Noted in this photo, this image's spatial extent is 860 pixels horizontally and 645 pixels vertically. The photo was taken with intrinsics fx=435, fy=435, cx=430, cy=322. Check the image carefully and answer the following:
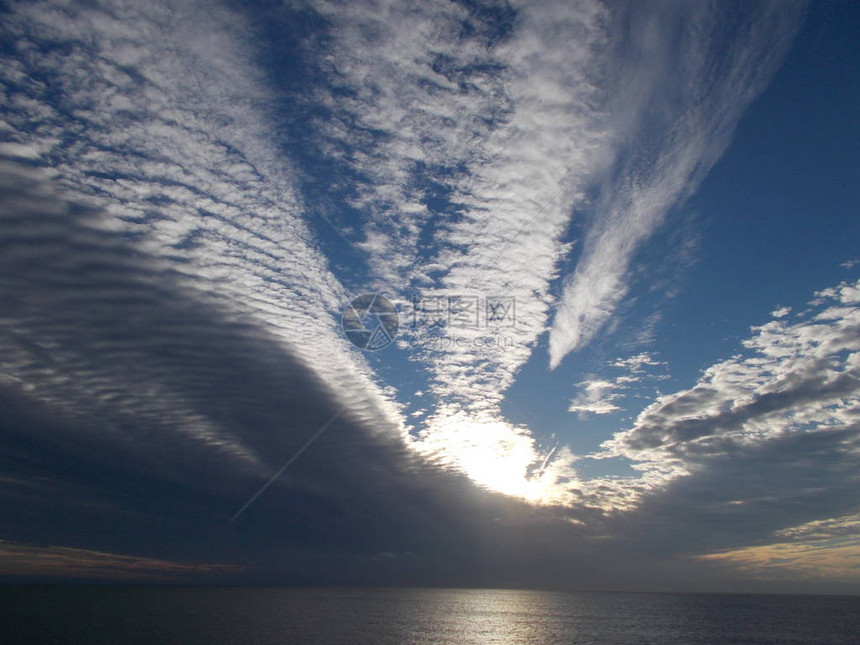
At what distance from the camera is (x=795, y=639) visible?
117062mm

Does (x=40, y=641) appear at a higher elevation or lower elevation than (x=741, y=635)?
lower

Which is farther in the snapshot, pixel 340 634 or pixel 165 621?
pixel 165 621

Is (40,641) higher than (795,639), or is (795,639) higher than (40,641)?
(795,639)

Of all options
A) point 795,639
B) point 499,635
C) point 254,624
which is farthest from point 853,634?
point 254,624

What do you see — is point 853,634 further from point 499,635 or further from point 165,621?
Result: point 165,621

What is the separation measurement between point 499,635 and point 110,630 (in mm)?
100258

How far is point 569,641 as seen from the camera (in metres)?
106

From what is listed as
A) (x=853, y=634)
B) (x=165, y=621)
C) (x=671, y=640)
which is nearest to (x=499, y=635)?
(x=671, y=640)

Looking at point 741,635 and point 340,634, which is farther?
point 741,635

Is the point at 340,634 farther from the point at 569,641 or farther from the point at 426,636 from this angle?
the point at 569,641

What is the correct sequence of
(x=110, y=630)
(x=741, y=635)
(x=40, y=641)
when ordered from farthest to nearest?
(x=741, y=635) < (x=110, y=630) < (x=40, y=641)

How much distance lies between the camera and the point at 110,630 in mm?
105312

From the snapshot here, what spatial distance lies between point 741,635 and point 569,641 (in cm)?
5809

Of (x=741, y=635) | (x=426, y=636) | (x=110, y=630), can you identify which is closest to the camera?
(x=110, y=630)
